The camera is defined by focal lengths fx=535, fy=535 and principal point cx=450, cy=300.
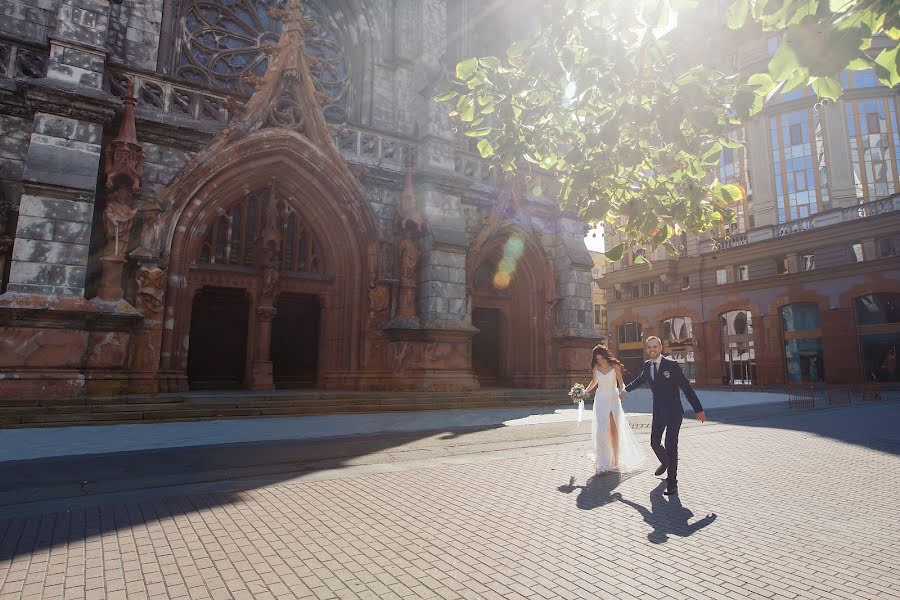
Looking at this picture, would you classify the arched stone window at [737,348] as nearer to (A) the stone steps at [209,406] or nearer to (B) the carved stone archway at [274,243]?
(A) the stone steps at [209,406]

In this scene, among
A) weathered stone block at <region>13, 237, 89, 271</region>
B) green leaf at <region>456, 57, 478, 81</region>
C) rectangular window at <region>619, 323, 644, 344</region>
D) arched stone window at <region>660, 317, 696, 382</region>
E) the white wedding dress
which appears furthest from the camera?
rectangular window at <region>619, 323, 644, 344</region>

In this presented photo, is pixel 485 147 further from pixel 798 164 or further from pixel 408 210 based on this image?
pixel 798 164

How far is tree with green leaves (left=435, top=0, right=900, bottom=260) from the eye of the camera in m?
2.86

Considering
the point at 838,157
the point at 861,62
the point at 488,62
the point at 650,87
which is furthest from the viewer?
the point at 838,157

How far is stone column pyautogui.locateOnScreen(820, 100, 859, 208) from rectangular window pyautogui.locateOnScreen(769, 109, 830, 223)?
411 mm

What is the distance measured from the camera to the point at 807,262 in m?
31.4

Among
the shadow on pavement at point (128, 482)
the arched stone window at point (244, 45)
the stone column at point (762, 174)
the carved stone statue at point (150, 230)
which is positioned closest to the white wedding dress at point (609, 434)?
the shadow on pavement at point (128, 482)

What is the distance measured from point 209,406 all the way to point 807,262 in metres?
33.6

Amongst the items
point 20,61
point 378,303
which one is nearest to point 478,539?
point 378,303

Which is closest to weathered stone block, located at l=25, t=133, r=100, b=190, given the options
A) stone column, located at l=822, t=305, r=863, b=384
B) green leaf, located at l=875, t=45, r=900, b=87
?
green leaf, located at l=875, t=45, r=900, b=87

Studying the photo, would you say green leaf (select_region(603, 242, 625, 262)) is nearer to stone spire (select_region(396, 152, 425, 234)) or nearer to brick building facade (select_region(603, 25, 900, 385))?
stone spire (select_region(396, 152, 425, 234))

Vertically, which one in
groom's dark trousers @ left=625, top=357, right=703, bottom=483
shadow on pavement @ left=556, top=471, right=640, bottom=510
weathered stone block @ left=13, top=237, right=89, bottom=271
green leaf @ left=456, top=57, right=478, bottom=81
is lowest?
shadow on pavement @ left=556, top=471, right=640, bottom=510

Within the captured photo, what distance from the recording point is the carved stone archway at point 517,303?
16.7m

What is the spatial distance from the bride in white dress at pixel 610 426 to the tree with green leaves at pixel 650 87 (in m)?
1.83
